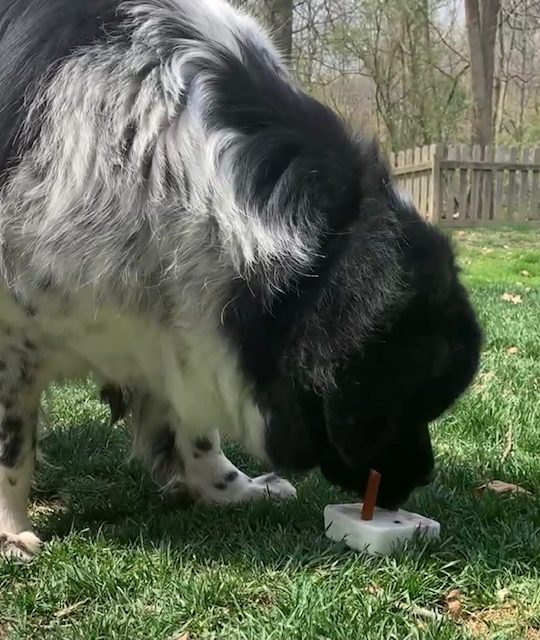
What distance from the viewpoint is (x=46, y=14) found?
84.2 inches

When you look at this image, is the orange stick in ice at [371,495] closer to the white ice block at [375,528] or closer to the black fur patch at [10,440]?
the white ice block at [375,528]

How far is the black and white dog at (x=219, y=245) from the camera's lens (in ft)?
6.32

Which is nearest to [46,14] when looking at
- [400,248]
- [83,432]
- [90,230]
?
[90,230]

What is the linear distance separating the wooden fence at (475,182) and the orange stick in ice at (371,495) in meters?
12.6

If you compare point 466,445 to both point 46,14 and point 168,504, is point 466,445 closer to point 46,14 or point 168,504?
point 168,504

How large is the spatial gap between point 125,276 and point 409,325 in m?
0.69

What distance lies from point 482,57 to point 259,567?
17.1m

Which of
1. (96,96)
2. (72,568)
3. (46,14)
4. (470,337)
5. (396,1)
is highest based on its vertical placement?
(396,1)

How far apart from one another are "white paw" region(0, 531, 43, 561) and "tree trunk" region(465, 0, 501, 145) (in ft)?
55.3

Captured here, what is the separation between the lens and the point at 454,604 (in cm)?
192

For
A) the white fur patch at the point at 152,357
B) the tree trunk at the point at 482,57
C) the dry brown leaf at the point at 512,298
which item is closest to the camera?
the white fur patch at the point at 152,357

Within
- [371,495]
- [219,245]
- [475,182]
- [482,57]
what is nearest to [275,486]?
[371,495]

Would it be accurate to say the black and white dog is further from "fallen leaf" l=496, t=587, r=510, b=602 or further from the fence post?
the fence post

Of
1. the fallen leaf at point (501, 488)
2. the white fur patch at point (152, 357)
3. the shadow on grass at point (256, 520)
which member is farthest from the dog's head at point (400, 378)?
the fallen leaf at point (501, 488)
